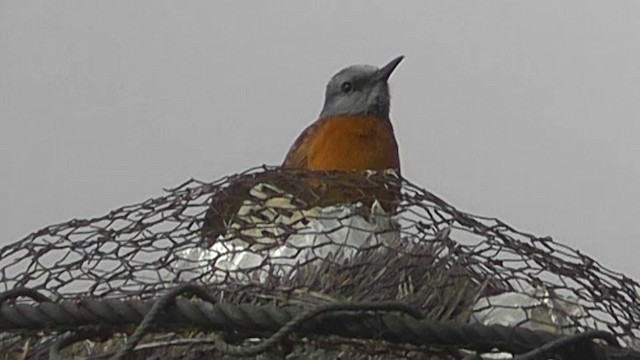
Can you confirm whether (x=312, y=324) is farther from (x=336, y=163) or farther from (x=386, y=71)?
(x=386, y=71)

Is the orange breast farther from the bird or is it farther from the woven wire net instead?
the woven wire net

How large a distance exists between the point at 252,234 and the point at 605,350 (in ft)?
1.34

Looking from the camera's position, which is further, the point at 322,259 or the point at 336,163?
the point at 336,163

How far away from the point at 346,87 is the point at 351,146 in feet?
2.08

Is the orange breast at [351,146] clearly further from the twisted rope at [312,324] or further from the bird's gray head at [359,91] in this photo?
the twisted rope at [312,324]

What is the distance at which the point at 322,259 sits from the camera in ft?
3.55

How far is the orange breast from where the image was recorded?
8.12ft

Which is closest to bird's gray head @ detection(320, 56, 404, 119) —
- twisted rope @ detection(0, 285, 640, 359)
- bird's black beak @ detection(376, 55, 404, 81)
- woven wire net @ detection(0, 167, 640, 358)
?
bird's black beak @ detection(376, 55, 404, 81)

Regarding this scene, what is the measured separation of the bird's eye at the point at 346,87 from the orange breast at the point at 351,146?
370 millimetres

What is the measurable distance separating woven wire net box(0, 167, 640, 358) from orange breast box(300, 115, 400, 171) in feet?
3.79

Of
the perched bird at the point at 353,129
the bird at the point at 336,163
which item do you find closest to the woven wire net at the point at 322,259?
the bird at the point at 336,163

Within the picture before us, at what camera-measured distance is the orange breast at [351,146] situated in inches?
97.4

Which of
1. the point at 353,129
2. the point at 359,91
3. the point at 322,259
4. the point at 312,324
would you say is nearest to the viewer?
the point at 312,324

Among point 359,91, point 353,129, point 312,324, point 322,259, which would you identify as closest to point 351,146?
point 353,129
